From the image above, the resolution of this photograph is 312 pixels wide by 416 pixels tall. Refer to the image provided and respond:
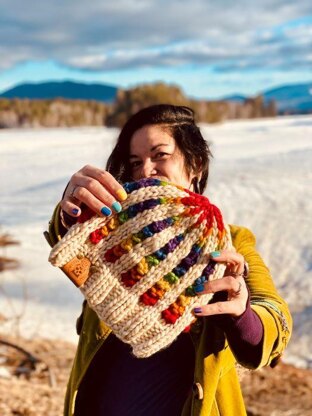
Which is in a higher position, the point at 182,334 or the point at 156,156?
the point at 156,156

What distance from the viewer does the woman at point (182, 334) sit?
1275mm

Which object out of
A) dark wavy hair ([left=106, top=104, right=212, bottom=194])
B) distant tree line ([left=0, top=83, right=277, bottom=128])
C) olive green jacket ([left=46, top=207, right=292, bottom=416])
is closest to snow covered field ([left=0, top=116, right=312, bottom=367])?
dark wavy hair ([left=106, top=104, right=212, bottom=194])

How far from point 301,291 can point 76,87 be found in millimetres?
120021

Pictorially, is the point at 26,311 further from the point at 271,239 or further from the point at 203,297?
the point at 203,297

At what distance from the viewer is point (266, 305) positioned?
1397mm

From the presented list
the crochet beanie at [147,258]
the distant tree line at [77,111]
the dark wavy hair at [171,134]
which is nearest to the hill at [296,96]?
the dark wavy hair at [171,134]

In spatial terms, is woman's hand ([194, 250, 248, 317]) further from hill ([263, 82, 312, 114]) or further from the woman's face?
hill ([263, 82, 312, 114])

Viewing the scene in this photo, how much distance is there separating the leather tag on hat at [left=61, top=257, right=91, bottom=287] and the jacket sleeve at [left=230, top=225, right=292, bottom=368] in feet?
1.40

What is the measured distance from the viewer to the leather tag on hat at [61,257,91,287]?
131 cm

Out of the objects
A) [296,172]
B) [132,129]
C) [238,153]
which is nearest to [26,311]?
[132,129]

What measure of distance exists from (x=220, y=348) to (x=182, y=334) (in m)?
0.13

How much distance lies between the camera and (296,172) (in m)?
10.7

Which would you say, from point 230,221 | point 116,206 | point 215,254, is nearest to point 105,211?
point 116,206

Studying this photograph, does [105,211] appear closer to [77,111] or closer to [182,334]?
[182,334]
